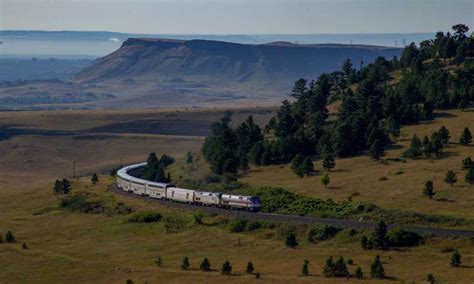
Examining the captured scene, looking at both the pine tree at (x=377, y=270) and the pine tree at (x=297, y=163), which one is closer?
the pine tree at (x=377, y=270)

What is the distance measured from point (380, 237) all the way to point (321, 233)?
302 inches

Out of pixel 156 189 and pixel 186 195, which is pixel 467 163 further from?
pixel 156 189

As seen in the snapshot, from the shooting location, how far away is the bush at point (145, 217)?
93.5 meters

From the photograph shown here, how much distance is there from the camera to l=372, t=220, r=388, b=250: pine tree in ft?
240

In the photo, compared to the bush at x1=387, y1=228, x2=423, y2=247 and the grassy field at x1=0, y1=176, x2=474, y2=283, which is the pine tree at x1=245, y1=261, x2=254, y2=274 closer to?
the grassy field at x1=0, y1=176, x2=474, y2=283

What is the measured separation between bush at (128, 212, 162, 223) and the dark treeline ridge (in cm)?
2873

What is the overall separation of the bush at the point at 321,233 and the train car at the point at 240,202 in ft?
45.0

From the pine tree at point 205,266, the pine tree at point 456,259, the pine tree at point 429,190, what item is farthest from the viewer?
the pine tree at point 429,190

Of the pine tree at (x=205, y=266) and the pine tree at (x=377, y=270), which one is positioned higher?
the pine tree at (x=377, y=270)

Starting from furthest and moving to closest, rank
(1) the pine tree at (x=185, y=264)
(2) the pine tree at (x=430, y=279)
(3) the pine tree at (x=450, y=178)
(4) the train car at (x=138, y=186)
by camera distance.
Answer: (4) the train car at (x=138, y=186), (3) the pine tree at (x=450, y=178), (1) the pine tree at (x=185, y=264), (2) the pine tree at (x=430, y=279)

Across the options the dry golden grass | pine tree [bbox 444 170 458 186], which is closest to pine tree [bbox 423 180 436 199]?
the dry golden grass

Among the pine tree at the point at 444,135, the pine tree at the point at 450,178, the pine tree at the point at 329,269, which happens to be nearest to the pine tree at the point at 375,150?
the pine tree at the point at 444,135

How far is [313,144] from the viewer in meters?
130

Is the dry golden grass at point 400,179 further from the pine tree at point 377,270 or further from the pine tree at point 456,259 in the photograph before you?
the pine tree at point 377,270
